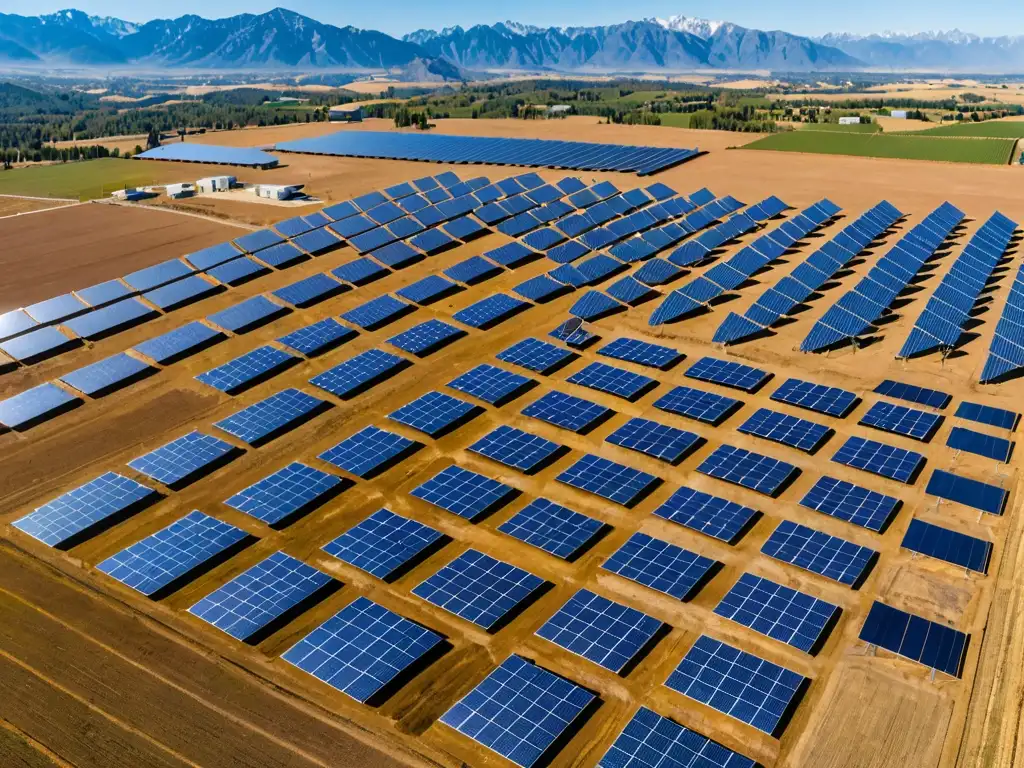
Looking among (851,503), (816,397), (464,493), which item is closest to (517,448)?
(464,493)

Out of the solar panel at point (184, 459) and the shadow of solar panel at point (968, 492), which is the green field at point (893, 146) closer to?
the shadow of solar panel at point (968, 492)

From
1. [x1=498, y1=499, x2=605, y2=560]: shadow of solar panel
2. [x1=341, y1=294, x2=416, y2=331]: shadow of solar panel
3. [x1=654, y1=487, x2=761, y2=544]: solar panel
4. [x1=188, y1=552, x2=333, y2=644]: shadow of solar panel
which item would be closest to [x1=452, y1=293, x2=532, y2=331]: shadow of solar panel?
→ [x1=341, y1=294, x2=416, y2=331]: shadow of solar panel

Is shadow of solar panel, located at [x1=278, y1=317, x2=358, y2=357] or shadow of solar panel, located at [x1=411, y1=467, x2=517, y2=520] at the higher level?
shadow of solar panel, located at [x1=278, y1=317, x2=358, y2=357]

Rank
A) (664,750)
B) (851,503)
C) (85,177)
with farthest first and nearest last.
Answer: (85,177) < (851,503) < (664,750)

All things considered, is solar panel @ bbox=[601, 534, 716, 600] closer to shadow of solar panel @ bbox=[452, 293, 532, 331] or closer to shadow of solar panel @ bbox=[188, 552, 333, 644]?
shadow of solar panel @ bbox=[188, 552, 333, 644]

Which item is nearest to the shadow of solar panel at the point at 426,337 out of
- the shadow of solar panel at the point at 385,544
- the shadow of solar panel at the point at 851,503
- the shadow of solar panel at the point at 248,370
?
the shadow of solar panel at the point at 248,370

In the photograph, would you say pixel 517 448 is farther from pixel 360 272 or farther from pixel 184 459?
pixel 360 272
